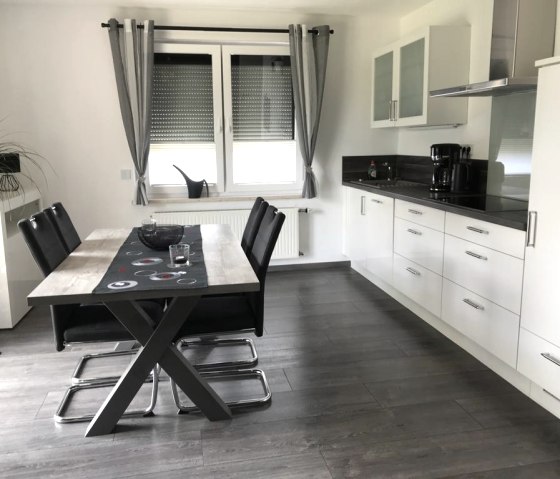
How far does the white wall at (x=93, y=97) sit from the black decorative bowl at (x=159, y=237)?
204 centimetres

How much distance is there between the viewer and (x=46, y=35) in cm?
436

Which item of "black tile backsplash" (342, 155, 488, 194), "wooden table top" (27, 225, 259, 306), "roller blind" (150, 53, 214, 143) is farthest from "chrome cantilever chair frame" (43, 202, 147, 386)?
"black tile backsplash" (342, 155, 488, 194)

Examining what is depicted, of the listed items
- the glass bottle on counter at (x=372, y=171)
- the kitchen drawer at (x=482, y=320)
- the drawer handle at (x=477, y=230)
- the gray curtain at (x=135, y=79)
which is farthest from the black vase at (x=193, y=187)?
the drawer handle at (x=477, y=230)

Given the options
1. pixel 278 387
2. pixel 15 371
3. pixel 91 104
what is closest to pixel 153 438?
pixel 278 387

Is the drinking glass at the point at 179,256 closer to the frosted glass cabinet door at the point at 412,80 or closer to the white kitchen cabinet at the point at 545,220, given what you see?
the white kitchen cabinet at the point at 545,220

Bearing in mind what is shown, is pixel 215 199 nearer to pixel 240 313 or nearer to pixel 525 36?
pixel 240 313

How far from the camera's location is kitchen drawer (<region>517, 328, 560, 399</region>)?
7.57ft

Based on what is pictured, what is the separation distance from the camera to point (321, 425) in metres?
2.38

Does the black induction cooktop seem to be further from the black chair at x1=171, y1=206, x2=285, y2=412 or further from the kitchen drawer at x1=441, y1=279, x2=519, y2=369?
the black chair at x1=171, y1=206, x2=285, y2=412

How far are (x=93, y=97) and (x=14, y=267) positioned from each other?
1702mm

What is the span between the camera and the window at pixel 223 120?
4664 millimetres

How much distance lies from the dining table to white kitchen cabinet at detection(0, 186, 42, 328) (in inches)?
51.5

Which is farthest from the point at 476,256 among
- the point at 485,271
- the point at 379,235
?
the point at 379,235

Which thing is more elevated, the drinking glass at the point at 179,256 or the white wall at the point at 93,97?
the white wall at the point at 93,97
